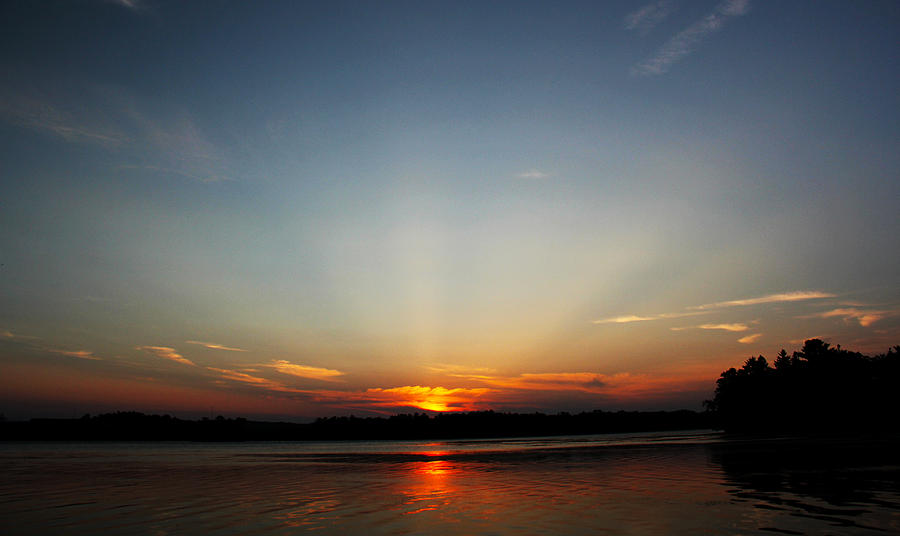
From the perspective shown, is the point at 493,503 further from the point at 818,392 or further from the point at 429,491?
the point at 818,392

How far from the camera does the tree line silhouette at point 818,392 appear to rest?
388 ft

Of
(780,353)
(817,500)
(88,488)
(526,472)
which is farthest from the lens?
(780,353)

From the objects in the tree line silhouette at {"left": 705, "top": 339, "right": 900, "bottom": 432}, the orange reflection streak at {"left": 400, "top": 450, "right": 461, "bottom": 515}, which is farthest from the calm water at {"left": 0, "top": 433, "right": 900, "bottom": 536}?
the tree line silhouette at {"left": 705, "top": 339, "right": 900, "bottom": 432}

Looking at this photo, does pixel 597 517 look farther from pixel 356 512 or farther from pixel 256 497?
pixel 256 497

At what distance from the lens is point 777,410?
139500mm

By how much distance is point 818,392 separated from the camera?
128 meters

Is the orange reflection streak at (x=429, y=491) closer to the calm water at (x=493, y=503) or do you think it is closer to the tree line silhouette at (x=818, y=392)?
the calm water at (x=493, y=503)

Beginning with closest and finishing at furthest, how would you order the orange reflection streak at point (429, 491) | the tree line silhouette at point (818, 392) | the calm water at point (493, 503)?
the calm water at point (493, 503)
the orange reflection streak at point (429, 491)
the tree line silhouette at point (818, 392)

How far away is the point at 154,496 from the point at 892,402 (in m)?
136

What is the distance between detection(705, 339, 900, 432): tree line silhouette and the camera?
118 m

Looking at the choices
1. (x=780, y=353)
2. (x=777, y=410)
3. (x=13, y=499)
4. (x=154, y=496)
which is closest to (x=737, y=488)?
(x=154, y=496)

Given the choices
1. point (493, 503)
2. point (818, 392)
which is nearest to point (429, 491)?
point (493, 503)

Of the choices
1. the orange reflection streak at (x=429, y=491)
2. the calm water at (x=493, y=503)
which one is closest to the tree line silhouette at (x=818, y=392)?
the calm water at (x=493, y=503)

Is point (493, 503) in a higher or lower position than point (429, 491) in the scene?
higher
